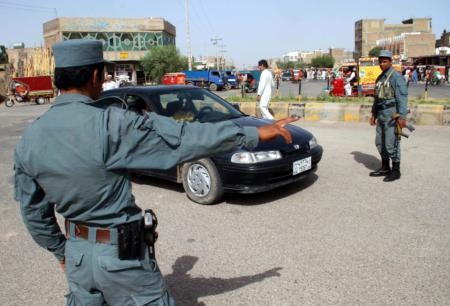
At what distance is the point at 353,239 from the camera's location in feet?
13.4

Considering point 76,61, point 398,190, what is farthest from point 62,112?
point 398,190

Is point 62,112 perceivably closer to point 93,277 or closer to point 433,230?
Answer: point 93,277

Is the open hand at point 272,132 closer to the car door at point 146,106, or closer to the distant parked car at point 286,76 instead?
the car door at point 146,106

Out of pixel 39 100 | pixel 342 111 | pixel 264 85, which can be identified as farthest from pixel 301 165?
pixel 39 100

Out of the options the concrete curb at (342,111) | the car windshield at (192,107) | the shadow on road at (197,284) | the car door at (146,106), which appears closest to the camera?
the shadow on road at (197,284)

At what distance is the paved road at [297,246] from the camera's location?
10.6 feet

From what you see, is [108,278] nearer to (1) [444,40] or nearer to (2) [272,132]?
(2) [272,132]

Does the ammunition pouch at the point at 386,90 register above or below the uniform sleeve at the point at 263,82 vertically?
below

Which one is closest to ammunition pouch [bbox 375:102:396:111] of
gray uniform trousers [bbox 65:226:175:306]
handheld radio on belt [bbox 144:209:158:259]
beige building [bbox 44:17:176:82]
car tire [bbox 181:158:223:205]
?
car tire [bbox 181:158:223:205]

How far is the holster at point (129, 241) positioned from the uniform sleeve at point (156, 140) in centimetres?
29

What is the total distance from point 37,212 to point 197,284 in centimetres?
176

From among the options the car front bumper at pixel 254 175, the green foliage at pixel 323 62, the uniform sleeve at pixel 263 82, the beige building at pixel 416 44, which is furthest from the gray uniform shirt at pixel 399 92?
the green foliage at pixel 323 62

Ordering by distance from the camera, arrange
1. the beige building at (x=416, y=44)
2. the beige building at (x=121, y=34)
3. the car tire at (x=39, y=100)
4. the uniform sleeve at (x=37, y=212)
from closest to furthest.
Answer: the uniform sleeve at (x=37, y=212), the car tire at (x=39, y=100), the beige building at (x=121, y=34), the beige building at (x=416, y=44)

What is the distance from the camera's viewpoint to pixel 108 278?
1785 mm
